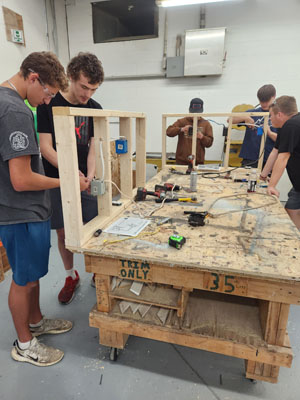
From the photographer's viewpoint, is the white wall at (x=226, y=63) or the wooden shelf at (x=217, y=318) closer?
the wooden shelf at (x=217, y=318)

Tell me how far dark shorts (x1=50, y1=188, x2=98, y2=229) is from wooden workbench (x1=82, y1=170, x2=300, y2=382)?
1.88 feet

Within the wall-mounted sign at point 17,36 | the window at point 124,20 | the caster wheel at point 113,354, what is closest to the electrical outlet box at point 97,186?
the caster wheel at point 113,354

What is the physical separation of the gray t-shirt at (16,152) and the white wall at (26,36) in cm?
300

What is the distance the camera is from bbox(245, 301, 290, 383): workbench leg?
1040 millimetres

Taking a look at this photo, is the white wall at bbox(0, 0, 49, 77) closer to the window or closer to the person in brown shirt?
the window

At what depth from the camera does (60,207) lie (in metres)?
1.76

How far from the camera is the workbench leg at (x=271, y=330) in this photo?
1040 mm

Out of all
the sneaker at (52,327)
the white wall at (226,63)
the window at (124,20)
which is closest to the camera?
the sneaker at (52,327)

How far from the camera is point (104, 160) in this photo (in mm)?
1347

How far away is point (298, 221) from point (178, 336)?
1.78 m

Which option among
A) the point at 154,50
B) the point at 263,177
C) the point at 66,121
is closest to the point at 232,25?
the point at 154,50

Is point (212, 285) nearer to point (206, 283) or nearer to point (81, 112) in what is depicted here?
point (206, 283)

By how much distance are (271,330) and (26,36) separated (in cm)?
469

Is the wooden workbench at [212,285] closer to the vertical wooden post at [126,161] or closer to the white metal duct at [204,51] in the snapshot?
the vertical wooden post at [126,161]
